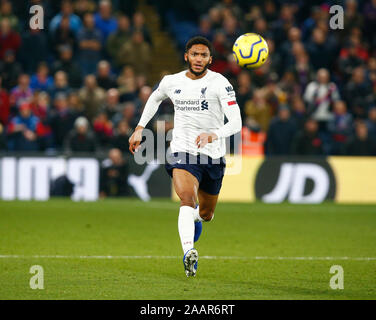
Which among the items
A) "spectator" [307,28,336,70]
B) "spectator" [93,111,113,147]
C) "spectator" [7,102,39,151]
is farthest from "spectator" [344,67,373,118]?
"spectator" [7,102,39,151]

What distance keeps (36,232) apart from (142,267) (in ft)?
11.2

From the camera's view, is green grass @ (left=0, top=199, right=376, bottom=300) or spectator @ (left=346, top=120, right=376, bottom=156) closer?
green grass @ (left=0, top=199, right=376, bottom=300)

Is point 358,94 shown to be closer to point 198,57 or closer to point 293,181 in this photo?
point 293,181

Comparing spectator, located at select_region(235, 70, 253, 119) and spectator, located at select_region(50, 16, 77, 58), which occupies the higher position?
spectator, located at select_region(50, 16, 77, 58)

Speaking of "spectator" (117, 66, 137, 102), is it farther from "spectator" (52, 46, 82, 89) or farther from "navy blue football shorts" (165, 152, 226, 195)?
"navy blue football shorts" (165, 152, 226, 195)

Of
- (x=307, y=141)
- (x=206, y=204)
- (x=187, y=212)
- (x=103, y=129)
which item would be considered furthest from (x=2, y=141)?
(x=187, y=212)

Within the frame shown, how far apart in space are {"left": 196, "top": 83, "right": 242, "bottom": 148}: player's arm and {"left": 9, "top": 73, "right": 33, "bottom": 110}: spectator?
1009 centimetres

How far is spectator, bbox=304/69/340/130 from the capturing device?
61.4ft

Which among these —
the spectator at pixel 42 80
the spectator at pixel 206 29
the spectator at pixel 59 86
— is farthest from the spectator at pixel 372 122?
the spectator at pixel 42 80

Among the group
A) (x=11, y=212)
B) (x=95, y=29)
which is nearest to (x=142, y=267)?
(x=11, y=212)

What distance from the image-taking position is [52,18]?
20000 mm

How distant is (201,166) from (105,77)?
1057cm

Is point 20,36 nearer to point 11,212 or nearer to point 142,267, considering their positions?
point 11,212
